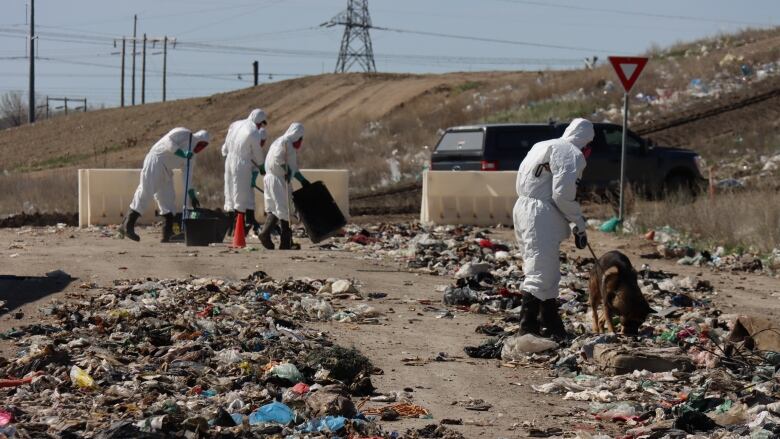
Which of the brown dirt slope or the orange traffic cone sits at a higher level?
the brown dirt slope

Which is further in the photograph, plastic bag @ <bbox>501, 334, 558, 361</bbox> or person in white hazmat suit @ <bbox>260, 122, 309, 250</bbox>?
person in white hazmat suit @ <bbox>260, 122, 309, 250</bbox>

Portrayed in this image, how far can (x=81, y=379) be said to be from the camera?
26.9 ft

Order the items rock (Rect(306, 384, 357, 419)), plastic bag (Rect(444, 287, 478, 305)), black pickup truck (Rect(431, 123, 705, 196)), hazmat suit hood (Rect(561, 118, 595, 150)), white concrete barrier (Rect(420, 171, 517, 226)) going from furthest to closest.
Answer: black pickup truck (Rect(431, 123, 705, 196))
white concrete barrier (Rect(420, 171, 517, 226))
plastic bag (Rect(444, 287, 478, 305))
hazmat suit hood (Rect(561, 118, 595, 150))
rock (Rect(306, 384, 357, 419))

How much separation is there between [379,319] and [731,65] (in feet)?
94.8

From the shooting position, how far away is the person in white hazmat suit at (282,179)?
17.4 meters

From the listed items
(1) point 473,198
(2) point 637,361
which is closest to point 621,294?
(2) point 637,361

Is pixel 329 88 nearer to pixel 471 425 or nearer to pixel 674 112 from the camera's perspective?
pixel 674 112

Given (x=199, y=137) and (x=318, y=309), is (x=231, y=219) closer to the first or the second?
(x=199, y=137)

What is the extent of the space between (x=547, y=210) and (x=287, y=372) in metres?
2.67

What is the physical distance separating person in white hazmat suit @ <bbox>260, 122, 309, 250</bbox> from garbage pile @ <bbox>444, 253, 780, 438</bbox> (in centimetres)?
574

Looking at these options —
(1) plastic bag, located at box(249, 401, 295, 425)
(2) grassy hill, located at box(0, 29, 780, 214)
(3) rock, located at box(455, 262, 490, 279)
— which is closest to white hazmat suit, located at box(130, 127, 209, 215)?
(3) rock, located at box(455, 262, 490, 279)

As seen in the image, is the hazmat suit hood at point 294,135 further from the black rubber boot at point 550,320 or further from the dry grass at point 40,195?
the dry grass at point 40,195

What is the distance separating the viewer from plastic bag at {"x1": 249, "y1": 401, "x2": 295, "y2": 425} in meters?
7.25

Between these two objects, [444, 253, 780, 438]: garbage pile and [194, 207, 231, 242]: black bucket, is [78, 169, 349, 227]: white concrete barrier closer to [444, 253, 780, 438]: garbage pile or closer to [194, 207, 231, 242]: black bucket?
[194, 207, 231, 242]: black bucket
